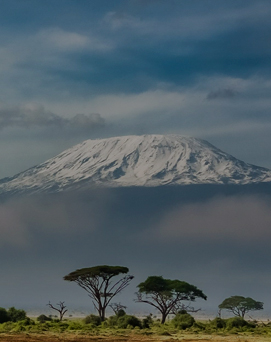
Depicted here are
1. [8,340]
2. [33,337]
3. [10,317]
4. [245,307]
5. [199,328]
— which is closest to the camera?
[8,340]

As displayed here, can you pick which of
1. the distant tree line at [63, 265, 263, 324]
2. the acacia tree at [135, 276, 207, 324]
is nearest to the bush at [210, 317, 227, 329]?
the distant tree line at [63, 265, 263, 324]

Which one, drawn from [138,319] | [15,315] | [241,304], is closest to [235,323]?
[138,319]

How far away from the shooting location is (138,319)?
7519 centimetres

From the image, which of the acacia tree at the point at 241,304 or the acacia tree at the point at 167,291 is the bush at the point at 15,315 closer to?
the acacia tree at the point at 167,291

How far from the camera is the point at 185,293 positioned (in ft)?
351

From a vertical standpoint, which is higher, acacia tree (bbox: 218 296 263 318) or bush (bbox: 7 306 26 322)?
acacia tree (bbox: 218 296 263 318)

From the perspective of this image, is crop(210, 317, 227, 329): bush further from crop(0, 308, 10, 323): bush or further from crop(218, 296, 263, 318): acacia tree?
crop(218, 296, 263, 318): acacia tree

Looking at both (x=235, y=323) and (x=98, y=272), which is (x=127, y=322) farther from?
(x=98, y=272)

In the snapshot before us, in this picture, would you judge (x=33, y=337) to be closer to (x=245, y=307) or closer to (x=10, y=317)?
(x=10, y=317)

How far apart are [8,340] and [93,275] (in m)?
53.7

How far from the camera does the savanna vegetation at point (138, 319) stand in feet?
193

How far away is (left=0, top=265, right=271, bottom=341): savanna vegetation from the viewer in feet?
193

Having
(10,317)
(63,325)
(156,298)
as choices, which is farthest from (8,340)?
(156,298)

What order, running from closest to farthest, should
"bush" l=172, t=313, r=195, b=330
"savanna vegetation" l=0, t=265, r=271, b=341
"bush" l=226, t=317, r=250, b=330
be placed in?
"savanna vegetation" l=0, t=265, r=271, b=341 → "bush" l=172, t=313, r=195, b=330 → "bush" l=226, t=317, r=250, b=330
